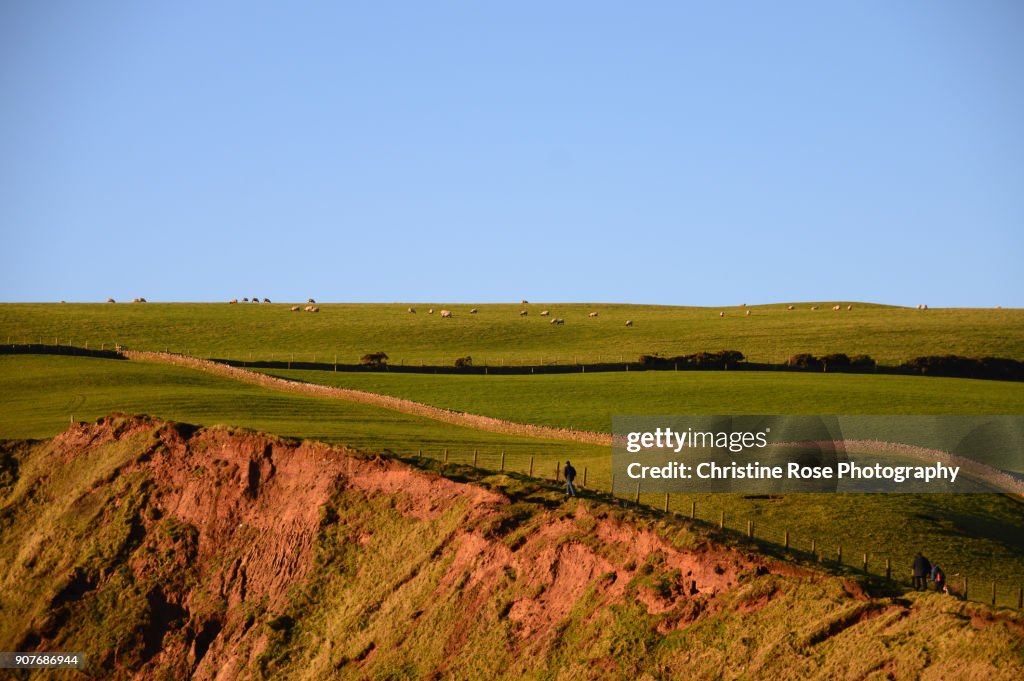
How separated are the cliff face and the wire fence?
3.54m

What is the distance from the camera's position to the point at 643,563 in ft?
98.4

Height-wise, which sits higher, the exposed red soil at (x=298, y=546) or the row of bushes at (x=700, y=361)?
the row of bushes at (x=700, y=361)

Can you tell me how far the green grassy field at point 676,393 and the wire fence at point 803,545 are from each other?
21.0 meters

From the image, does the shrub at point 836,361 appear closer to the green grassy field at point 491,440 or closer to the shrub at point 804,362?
the shrub at point 804,362

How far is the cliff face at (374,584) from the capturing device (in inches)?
1023

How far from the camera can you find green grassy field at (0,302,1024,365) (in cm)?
9638

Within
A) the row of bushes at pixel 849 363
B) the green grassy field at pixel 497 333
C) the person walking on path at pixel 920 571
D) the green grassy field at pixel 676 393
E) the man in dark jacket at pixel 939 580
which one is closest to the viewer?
the man in dark jacket at pixel 939 580

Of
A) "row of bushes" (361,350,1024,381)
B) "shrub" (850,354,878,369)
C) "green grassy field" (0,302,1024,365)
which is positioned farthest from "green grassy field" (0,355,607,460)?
"shrub" (850,354,878,369)

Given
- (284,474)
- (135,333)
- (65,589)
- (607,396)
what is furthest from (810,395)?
(135,333)

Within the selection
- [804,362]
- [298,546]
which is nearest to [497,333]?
[804,362]

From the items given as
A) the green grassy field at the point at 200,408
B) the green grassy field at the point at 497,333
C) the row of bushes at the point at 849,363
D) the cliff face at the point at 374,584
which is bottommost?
the cliff face at the point at 374,584

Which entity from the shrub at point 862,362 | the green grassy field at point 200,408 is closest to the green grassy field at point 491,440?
the green grassy field at point 200,408

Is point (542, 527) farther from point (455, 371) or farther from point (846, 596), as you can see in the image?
point (455, 371)

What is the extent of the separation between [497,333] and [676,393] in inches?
1532
